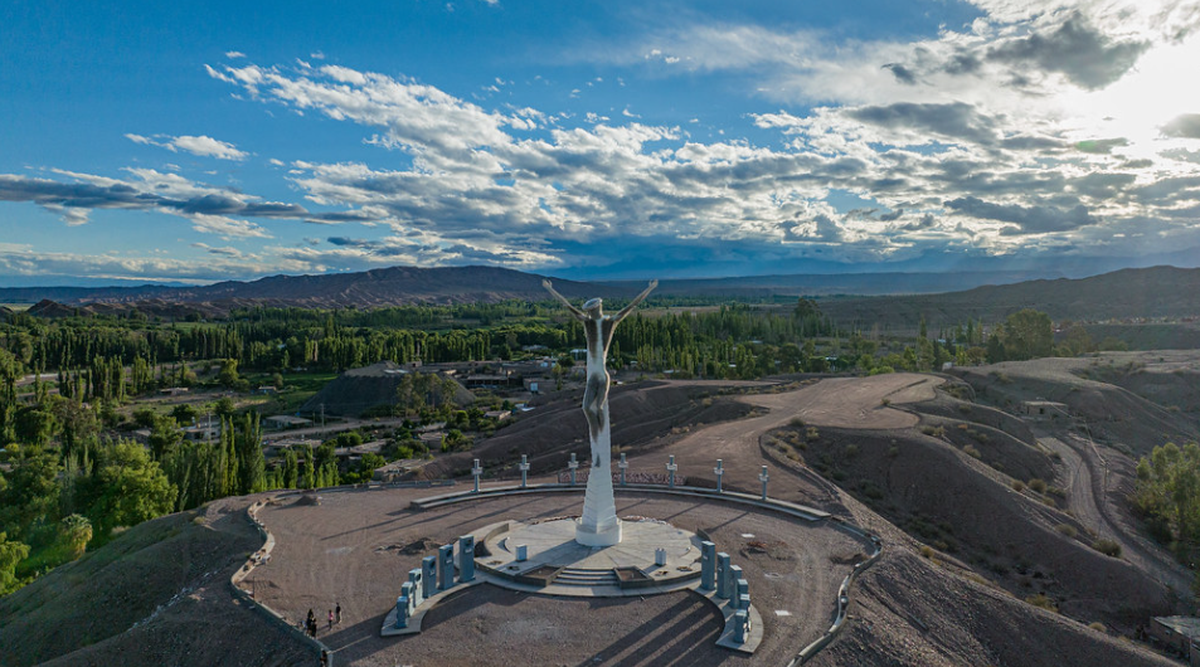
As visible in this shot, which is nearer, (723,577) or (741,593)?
(741,593)

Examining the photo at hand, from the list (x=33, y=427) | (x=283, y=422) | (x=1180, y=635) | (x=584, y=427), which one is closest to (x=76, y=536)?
(x=584, y=427)

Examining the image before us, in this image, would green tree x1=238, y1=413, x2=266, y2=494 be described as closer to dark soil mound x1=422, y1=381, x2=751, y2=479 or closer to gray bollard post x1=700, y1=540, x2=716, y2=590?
dark soil mound x1=422, y1=381, x2=751, y2=479

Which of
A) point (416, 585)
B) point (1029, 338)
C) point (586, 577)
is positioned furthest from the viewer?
point (1029, 338)

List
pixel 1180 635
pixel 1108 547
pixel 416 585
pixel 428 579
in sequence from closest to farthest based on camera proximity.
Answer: pixel 416 585, pixel 428 579, pixel 1180 635, pixel 1108 547

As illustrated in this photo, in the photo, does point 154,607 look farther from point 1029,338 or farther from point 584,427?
point 1029,338

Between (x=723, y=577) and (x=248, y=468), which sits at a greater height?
(x=723, y=577)

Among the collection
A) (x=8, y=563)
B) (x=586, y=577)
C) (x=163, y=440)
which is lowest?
(x=8, y=563)

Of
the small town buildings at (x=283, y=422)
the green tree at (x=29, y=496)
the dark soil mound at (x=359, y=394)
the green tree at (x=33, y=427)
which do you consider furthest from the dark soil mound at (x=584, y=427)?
the green tree at (x=33, y=427)
